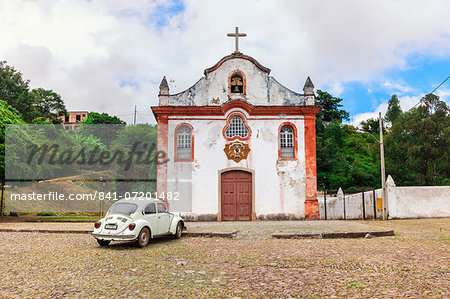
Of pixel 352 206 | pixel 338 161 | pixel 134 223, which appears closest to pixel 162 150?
pixel 134 223

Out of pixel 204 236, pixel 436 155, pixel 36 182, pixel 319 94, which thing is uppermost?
pixel 319 94

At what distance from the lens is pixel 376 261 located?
282 inches

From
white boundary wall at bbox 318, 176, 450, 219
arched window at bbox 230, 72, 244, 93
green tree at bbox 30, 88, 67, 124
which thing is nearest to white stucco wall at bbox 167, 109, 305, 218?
arched window at bbox 230, 72, 244, 93

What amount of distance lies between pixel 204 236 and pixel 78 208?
21696 mm

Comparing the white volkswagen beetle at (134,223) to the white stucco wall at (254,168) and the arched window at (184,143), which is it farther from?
the arched window at (184,143)

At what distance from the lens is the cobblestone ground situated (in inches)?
205

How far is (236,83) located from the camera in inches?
787

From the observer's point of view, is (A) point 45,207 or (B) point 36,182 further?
(B) point 36,182

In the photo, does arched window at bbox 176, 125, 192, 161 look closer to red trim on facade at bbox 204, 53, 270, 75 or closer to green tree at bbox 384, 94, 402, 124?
red trim on facade at bbox 204, 53, 270, 75

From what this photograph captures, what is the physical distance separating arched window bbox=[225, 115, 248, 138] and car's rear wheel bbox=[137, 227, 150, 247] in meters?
10.2

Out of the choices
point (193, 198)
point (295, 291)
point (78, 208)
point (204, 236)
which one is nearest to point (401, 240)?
point (204, 236)

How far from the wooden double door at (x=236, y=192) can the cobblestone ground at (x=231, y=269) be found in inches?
346

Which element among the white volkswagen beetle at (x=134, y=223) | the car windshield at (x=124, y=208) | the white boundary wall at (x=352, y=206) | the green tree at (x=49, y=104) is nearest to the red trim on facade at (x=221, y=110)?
the white boundary wall at (x=352, y=206)

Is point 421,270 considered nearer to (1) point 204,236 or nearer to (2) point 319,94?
(1) point 204,236
